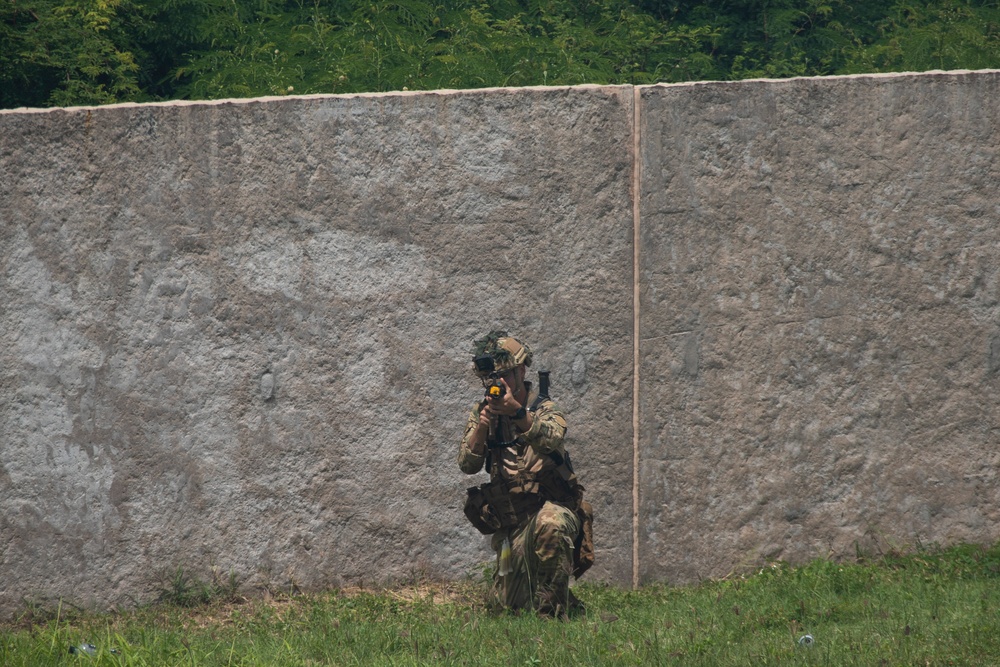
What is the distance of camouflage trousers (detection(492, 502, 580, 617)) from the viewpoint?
5277mm

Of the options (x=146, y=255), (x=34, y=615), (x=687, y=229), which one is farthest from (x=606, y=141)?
(x=34, y=615)

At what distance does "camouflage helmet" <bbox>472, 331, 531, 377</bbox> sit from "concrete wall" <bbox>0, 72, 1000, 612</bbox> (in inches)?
25.0

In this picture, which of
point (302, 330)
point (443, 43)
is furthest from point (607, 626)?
point (443, 43)

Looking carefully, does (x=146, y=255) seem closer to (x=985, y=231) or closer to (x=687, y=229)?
(x=687, y=229)

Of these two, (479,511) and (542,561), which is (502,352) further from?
(542,561)

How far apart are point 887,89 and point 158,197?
3664 mm

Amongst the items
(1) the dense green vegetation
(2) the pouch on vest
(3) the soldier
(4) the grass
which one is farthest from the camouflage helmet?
(1) the dense green vegetation

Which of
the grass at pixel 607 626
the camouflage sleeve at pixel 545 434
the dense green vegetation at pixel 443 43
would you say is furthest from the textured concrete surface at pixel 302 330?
the dense green vegetation at pixel 443 43

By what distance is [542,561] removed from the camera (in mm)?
5285

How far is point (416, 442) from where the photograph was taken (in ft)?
19.9

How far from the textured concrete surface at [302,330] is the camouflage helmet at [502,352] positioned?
2.06 feet

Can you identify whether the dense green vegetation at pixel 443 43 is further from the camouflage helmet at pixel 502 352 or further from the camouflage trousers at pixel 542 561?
the camouflage trousers at pixel 542 561

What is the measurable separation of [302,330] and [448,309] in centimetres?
73

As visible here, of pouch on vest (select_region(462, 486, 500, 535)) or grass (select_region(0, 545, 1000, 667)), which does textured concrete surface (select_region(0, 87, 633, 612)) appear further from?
pouch on vest (select_region(462, 486, 500, 535))
